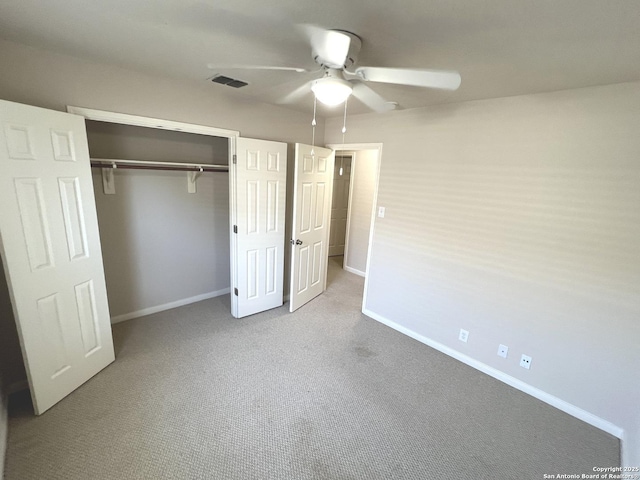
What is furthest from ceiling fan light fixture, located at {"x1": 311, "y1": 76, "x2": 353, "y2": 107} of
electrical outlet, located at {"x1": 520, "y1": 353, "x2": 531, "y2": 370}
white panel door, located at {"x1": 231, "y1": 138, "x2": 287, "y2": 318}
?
electrical outlet, located at {"x1": 520, "y1": 353, "x2": 531, "y2": 370}

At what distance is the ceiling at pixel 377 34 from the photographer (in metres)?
1.14

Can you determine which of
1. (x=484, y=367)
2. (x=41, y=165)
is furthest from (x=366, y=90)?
(x=484, y=367)

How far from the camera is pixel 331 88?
1.43 m

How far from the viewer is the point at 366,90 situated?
1721 millimetres

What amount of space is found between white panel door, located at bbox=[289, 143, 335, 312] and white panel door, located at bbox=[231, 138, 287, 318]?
0.74 ft

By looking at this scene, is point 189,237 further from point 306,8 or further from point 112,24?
point 306,8

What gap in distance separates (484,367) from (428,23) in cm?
267

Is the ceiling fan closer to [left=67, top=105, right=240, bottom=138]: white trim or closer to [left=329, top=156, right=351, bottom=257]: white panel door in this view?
[left=67, top=105, right=240, bottom=138]: white trim

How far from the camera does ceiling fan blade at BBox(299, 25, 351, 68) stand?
4.03 ft

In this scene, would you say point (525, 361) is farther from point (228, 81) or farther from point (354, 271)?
point (228, 81)

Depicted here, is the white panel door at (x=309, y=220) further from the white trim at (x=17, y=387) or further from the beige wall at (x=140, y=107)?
the white trim at (x=17, y=387)

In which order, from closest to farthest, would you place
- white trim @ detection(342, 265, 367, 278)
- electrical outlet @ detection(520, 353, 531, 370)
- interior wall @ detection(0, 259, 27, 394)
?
interior wall @ detection(0, 259, 27, 394)
electrical outlet @ detection(520, 353, 531, 370)
white trim @ detection(342, 265, 367, 278)

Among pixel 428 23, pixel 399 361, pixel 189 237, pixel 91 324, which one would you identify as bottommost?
pixel 399 361

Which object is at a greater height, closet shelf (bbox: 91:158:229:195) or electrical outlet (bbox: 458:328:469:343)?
closet shelf (bbox: 91:158:229:195)
